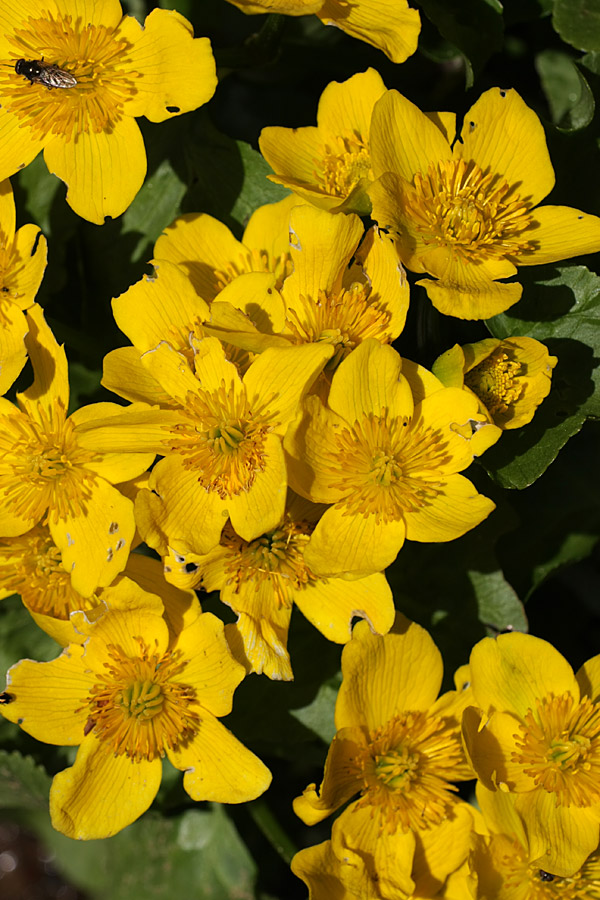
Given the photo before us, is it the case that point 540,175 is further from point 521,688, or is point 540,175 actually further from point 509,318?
point 521,688

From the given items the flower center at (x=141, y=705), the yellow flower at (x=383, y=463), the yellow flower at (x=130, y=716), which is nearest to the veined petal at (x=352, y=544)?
the yellow flower at (x=383, y=463)

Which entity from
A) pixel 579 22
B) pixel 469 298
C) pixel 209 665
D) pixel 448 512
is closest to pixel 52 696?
pixel 209 665

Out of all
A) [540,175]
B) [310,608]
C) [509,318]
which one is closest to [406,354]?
[509,318]

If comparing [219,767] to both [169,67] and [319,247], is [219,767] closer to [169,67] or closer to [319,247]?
[319,247]

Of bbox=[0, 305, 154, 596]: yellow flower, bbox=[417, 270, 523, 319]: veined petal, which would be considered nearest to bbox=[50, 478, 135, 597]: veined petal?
bbox=[0, 305, 154, 596]: yellow flower

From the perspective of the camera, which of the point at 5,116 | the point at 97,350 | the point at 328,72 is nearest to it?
the point at 5,116

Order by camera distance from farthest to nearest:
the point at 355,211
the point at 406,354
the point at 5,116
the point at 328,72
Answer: the point at 328,72 → the point at 406,354 → the point at 5,116 → the point at 355,211
